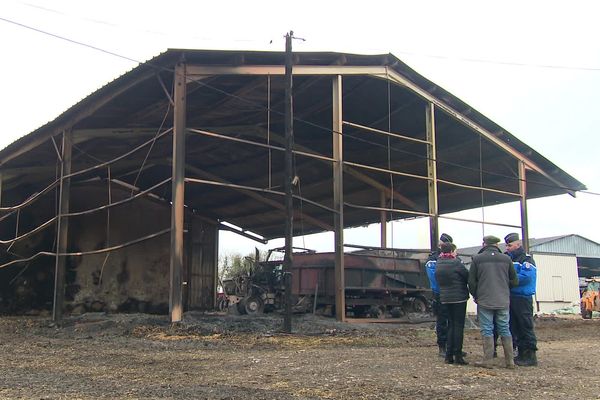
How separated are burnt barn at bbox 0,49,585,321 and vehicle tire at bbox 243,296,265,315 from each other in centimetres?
204

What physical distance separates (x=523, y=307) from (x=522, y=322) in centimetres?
20

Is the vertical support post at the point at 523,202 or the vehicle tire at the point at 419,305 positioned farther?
the vertical support post at the point at 523,202

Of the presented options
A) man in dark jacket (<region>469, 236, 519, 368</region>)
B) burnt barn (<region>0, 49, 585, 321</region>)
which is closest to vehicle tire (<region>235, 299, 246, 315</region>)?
burnt barn (<region>0, 49, 585, 321</region>)

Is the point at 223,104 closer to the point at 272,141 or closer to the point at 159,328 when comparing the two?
the point at 272,141

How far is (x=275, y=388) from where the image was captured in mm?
6031

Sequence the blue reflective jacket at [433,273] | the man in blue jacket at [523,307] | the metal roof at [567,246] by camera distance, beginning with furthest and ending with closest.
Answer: the metal roof at [567,246] → the blue reflective jacket at [433,273] → the man in blue jacket at [523,307]

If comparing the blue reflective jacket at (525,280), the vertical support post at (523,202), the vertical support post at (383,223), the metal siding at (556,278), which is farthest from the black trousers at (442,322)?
the metal siding at (556,278)

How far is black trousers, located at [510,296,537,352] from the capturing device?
7691 mm

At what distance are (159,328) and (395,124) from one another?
1078 centimetres

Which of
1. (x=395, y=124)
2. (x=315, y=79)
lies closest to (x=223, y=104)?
(x=315, y=79)

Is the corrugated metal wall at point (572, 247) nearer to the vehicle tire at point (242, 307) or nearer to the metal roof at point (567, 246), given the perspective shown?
the metal roof at point (567, 246)

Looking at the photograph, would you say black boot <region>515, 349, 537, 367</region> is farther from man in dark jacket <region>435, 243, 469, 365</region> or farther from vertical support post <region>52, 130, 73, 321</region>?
vertical support post <region>52, 130, 73, 321</region>

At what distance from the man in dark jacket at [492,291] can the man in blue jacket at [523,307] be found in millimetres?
341

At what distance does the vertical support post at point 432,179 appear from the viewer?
16844 mm
